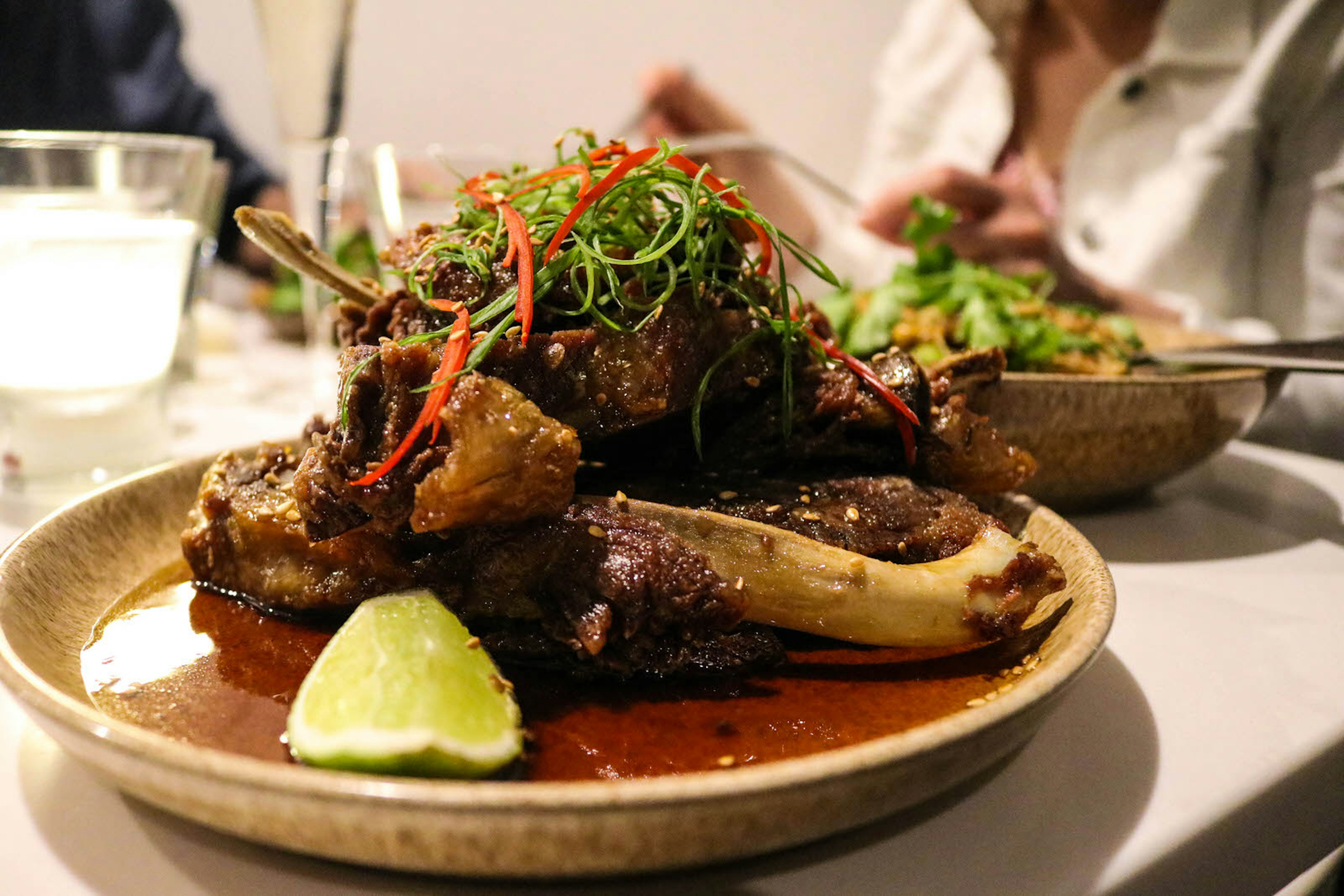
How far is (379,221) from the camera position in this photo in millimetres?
3066

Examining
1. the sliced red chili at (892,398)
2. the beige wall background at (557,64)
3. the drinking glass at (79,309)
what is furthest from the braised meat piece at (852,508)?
the beige wall background at (557,64)

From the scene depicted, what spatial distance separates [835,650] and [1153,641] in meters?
0.54

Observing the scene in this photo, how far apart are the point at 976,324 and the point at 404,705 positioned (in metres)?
1.73

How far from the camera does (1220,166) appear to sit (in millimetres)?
3734

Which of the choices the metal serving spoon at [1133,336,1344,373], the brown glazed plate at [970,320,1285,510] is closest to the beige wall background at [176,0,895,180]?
the metal serving spoon at [1133,336,1344,373]

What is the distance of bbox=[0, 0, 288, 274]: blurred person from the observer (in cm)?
553

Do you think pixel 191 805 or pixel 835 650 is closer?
pixel 191 805

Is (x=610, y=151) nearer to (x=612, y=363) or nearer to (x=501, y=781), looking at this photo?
(x=612, y=363)

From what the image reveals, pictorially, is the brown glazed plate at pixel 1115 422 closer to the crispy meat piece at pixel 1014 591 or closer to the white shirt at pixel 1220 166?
the crispy meat piece at pixel 1014 591

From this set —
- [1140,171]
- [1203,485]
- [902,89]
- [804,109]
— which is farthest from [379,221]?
[804,109]

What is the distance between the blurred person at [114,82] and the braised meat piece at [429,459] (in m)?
4.62

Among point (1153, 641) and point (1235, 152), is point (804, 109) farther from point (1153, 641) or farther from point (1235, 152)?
point (1153, 641)

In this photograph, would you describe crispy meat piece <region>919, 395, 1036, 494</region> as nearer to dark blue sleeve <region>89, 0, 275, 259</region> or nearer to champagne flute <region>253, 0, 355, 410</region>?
champagne flute <region>253, 0, 355, 410</region>

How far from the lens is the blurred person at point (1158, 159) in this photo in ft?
11.8
